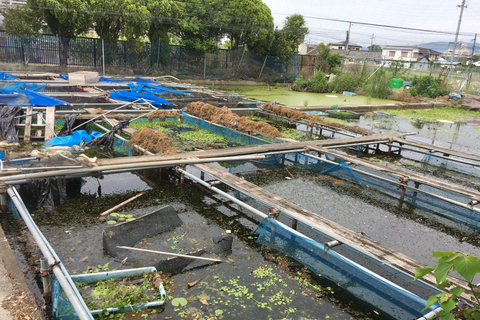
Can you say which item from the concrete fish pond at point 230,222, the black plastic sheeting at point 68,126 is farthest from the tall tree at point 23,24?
the black plastic sheeting at point 68,126

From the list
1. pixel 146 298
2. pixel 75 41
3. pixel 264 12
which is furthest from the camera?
pixel 264 12

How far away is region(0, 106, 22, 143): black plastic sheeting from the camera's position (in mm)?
6836

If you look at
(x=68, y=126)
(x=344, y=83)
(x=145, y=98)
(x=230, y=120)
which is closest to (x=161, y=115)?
(x=145, y=98)

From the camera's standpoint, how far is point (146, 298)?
2945mm

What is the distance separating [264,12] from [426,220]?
21295mm

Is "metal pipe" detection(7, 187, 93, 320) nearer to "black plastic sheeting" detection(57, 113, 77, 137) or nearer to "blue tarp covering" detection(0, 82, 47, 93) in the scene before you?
"black plastic sheeting" detection(57, 113, 77, 137)

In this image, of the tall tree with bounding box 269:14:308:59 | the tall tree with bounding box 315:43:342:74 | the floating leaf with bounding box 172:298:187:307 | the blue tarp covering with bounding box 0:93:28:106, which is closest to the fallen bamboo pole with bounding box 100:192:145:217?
the floating leaf with bounding box 172:298:187:307

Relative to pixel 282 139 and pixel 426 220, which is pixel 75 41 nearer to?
pixel 282 139

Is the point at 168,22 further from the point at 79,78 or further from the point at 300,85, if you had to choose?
the point at 79,78

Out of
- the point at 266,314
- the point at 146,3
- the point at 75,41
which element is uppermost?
the point at 146,3

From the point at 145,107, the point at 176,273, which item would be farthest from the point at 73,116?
the point at 176,273

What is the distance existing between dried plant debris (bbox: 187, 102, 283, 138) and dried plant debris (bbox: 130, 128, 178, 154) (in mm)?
2645

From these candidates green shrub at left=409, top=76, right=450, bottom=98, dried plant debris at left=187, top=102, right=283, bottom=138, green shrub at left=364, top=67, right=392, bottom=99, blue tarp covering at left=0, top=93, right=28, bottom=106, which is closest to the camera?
blue tarp covering at left=0, top=93, right=28, bottom=106

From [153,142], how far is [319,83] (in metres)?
15.8
